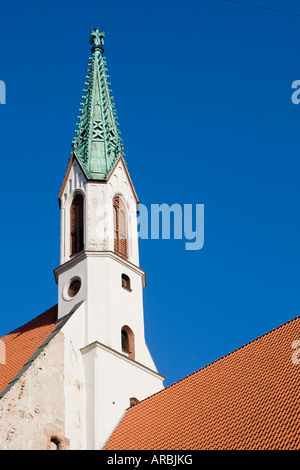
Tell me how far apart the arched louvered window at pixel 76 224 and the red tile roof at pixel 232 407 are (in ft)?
24.5

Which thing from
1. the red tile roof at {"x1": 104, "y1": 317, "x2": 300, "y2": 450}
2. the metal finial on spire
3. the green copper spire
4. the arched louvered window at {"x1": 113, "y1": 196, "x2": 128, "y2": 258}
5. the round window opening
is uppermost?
the metal finial on spire

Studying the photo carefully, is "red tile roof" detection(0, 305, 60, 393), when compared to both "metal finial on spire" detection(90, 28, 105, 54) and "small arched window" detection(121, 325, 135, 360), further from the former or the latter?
"metal finial on spire" detection(90, 28, 105, 54)

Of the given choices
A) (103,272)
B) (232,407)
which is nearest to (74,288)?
(103,272)

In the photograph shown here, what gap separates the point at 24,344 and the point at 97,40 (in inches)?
679

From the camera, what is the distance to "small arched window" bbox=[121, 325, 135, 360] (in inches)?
1168

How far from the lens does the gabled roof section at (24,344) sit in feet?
89.3

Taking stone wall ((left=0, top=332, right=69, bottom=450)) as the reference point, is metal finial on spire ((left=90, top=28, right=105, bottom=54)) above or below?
above

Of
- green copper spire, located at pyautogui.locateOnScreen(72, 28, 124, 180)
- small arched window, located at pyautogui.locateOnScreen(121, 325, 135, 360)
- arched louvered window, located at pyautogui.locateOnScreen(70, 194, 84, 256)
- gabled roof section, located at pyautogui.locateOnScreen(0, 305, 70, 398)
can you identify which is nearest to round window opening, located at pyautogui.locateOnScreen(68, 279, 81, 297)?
gabled roof section, located at pyautogui.locateOnScreen(0, 305, 70, 398)

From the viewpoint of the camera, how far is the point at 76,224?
3238cm

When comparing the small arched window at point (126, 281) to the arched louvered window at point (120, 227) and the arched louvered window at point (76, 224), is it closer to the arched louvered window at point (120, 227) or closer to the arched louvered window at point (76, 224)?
the arched louvered window at point (120, 227)

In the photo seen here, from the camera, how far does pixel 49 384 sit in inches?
1022

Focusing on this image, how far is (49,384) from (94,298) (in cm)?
467

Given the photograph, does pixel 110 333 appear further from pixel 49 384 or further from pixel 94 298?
pixel 49 384

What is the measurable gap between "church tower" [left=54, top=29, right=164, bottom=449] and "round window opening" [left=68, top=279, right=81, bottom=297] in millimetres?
44
